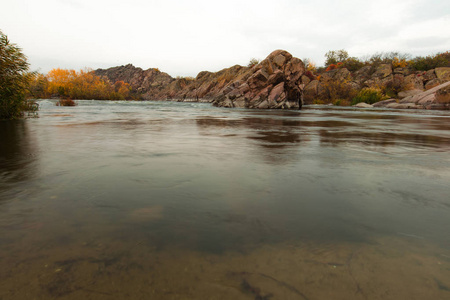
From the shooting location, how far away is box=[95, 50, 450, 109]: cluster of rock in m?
30.4

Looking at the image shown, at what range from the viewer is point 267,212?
2100 millimetres

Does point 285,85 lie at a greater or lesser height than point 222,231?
greater

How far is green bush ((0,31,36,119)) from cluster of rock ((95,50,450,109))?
24.7 metres

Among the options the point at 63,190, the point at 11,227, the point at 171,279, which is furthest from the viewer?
the point at 63,190

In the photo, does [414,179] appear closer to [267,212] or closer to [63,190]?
[267,212]

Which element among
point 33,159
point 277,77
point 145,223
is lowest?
point 145,223

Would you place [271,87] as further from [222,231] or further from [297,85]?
[222,231]

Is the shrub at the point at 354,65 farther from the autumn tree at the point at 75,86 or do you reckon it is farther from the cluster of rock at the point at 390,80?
the autumn tree at the point at 75,86

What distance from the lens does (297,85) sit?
3459 centimetres

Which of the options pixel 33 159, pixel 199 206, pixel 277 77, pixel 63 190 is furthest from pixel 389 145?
pixel 277 77

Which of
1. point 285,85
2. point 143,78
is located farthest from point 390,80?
point 143,78

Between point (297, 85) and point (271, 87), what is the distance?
5641 millimetres

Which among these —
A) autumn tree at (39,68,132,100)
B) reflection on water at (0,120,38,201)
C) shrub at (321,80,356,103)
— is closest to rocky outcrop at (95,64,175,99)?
autumn tree at (39,68,132,100)

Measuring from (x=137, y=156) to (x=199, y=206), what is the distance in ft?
7.97
